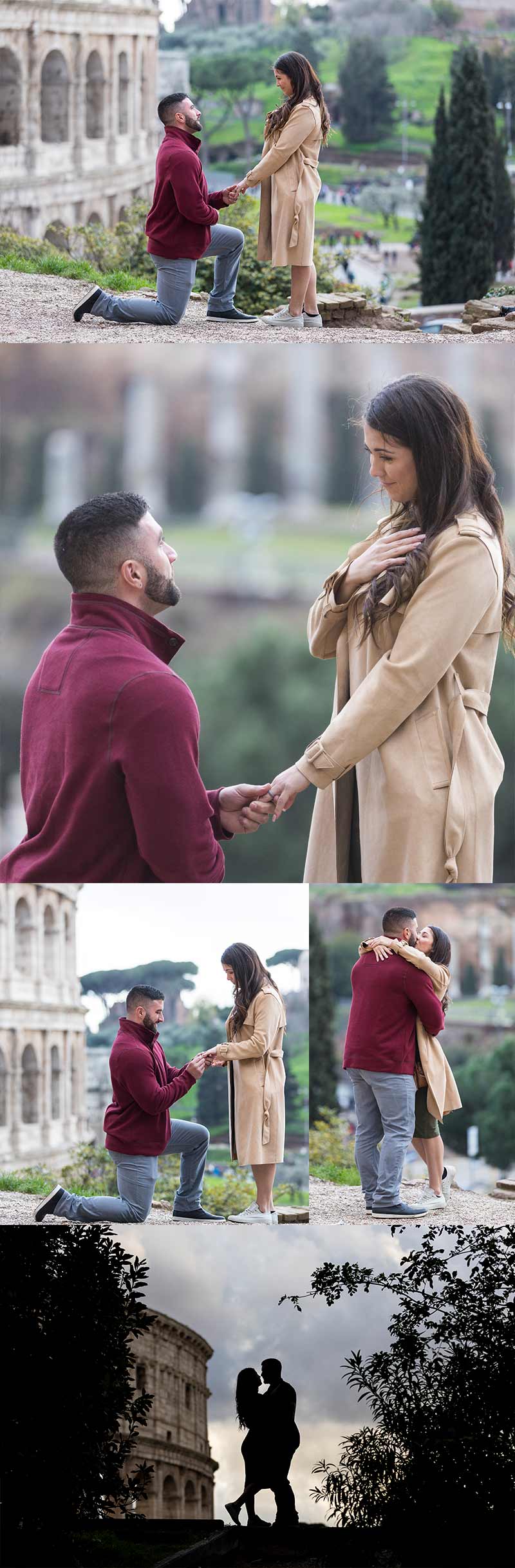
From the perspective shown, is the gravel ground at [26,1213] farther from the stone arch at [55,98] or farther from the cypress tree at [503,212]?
the cypress tree at [503,212]

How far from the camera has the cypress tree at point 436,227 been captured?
22031 mm

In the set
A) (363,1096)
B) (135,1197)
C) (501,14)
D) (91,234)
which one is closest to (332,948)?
(363,1096)

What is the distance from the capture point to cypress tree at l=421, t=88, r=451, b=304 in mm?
22031

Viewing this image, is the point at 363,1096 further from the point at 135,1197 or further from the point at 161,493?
the point at 161,493

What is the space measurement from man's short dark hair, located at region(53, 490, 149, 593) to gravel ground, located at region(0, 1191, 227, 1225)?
3543 millimetres

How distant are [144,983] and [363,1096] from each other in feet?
4.56

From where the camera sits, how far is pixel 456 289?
22.3 metres

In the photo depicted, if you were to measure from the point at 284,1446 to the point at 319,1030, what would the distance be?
302 cm

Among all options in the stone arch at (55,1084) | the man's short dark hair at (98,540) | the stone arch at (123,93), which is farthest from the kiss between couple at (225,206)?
the stone arch at (123,93)

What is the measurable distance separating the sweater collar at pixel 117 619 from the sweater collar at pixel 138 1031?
209 centimetres

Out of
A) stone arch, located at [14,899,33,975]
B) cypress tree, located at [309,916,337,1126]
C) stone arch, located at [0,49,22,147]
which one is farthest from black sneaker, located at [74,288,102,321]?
stone arch, located at [0,49,22,147]

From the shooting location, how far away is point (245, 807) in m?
8.64

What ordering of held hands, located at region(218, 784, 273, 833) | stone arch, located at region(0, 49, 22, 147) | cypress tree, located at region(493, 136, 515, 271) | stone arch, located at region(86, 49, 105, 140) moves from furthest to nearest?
cypress tree, located at region(493, 136, 515, 271)
stone arch, located at region(0, 49, 22, 147)
stone arch, located at region(86, 49, 105, 140)
held hands, located at region(218, 784, 273, 833)

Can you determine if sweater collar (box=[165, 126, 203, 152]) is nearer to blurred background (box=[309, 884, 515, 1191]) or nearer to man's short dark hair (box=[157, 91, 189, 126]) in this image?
man's short dark hair (box=[157, 91, 189, 126])
